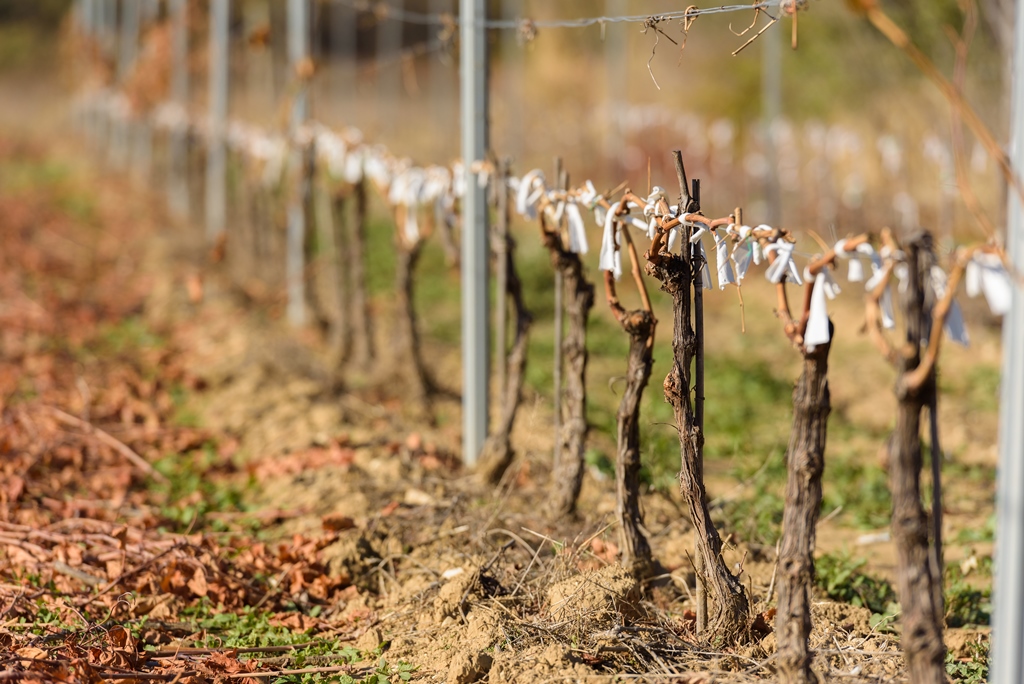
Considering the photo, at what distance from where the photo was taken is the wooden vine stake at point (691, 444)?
3145 millimetres

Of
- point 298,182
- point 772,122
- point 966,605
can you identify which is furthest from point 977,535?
point 772,122

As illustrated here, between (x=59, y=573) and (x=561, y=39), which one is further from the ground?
(x=561, y=39)

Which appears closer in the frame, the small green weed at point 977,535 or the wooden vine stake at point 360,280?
the small green weed at point 977,535

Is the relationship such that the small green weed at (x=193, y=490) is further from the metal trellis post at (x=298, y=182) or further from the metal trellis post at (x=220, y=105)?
the metal trellis post at (x=220, y=105)

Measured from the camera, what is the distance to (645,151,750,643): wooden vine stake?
3145 mm

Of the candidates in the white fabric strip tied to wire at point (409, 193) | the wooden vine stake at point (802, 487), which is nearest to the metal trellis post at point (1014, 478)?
the wooden vine stake at point (802, 487)

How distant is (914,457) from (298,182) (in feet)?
20.3

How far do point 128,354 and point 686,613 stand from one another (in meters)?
4.99

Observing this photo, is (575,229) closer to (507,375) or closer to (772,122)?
(507,375)

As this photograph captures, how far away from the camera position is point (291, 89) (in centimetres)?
823

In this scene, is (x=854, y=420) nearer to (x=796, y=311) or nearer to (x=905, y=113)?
(x=796, y=311)

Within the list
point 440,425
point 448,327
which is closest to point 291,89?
point 448,327

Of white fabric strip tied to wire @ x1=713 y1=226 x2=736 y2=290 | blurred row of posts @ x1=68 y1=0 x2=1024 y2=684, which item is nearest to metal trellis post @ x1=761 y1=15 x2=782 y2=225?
blurred row of posts @ x1=68 y1=0 x2=1024 y2=684

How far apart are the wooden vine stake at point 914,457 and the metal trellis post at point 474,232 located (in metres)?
2.60
